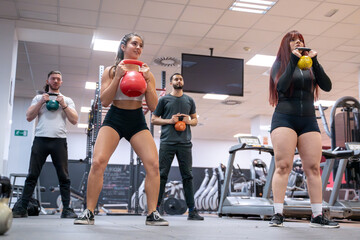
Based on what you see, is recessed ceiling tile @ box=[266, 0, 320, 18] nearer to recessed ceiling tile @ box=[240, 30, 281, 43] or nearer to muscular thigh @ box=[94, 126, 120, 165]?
recessed ceiling tile @ box=[240, 30, 281, 43]

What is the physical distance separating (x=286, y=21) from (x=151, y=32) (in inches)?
86.6

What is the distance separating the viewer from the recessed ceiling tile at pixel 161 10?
18.7ft

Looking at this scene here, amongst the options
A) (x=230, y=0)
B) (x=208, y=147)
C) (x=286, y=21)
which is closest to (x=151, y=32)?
(x=230, y=0)

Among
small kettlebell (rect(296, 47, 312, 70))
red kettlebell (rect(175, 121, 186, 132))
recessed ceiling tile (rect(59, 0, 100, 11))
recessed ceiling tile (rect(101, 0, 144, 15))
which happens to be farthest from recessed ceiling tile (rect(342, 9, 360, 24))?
small kettlebell (rect(296, 47, 312, 70))

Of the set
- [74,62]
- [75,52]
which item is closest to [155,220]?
[75,52]

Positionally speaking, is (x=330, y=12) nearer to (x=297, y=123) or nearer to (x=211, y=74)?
(x=211, y=74)

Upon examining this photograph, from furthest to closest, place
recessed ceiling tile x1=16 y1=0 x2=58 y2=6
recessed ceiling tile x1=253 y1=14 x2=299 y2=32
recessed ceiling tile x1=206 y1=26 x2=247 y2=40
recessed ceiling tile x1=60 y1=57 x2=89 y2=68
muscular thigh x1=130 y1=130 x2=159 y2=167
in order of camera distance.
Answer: recessed ceiling tile x1=60 y1=57 x2=89 y2=68 → recessed ceiling tile x1=206 y1=26 x2=247 y2=40 → recessed ceiling tile x1=253 y1=14 x2=299 y2=32 → recessed ceiling tile x1=16 y1=0 x2=58 y2=6 → muscular thigh x1=130 y1=130 x2=159 y2=167

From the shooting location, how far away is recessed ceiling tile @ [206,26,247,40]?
651 cm

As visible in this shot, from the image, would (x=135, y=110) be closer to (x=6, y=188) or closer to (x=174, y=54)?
(x=6, y=188)

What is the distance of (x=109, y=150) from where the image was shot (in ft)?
7.97

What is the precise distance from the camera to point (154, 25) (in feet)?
21.1

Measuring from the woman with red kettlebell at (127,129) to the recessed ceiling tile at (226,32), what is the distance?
416 centimetres

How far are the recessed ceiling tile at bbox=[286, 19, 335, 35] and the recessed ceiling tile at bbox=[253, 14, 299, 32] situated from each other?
0.42ft

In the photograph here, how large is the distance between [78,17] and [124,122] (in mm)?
4204
